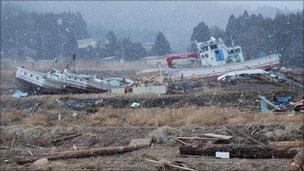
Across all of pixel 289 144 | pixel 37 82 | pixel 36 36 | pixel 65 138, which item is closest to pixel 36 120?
pixel 65 138

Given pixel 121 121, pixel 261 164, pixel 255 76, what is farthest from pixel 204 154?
pixel 255 76

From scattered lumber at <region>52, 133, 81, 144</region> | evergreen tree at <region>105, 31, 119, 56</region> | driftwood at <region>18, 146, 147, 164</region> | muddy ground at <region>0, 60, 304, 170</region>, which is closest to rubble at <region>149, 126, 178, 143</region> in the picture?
muddy ground at <region>0, 60, 304, 170</region>

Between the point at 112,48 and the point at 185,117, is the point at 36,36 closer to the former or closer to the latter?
the point at 112,48

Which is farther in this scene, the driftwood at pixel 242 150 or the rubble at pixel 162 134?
the rubble at pixel 162 134

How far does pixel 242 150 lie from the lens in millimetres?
13680

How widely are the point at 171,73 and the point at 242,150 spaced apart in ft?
67.6

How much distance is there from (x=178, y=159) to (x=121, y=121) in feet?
24.0

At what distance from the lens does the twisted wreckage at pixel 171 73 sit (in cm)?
3014

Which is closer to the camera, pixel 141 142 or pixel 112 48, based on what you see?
pixel 141 142

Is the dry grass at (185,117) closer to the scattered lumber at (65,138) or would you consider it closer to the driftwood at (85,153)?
the scattered lumber at (65,138)

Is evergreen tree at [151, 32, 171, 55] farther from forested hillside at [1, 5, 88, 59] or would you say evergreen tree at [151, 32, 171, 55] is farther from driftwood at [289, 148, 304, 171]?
driftwood at [289, 148, 304, 171]

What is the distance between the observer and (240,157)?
13.7 m

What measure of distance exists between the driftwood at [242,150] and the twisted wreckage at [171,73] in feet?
52.3

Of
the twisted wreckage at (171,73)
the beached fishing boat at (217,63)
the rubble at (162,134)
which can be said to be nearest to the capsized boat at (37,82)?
the twisted wreckage at (171,73)
